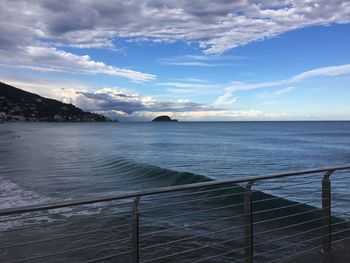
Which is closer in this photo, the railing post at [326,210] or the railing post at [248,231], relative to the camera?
the railing post at [248,231]

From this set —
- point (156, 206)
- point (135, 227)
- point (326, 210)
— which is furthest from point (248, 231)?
point (156, 206)

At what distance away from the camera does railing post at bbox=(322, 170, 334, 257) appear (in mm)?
4090

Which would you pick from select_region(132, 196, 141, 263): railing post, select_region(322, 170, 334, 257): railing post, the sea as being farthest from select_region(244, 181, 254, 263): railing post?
select_region(132, 196, 141, 263): railing post

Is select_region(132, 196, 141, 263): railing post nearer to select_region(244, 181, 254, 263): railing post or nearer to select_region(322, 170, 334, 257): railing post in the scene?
select_region(244, 181, 254, 263): railing post

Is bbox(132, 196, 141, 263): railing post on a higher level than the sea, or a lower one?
higher

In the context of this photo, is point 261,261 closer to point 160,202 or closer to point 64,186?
point 160,202

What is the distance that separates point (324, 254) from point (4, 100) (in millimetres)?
172318

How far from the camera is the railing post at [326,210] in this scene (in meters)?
4.09

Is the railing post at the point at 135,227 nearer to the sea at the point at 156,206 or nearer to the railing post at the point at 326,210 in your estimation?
the sea at the point at 156,206

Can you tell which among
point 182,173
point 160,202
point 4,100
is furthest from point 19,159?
point 4,100

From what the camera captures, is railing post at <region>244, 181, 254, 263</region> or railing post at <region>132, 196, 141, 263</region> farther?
railing post at <region>244, 181, 254, 263</region>

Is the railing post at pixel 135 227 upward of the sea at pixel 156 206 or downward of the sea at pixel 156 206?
upward

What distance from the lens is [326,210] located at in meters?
4.18

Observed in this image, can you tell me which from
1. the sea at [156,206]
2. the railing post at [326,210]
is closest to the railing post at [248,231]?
the sea at [156,206]
